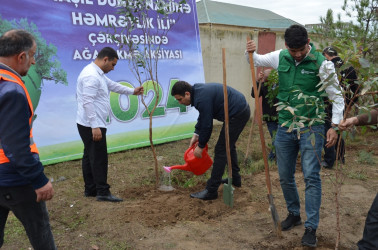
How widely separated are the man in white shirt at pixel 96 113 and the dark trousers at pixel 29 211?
1749mm

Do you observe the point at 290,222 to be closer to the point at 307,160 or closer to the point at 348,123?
the point at 307,160

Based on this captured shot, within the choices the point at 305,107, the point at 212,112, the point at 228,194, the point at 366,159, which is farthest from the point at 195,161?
the point at 366,159

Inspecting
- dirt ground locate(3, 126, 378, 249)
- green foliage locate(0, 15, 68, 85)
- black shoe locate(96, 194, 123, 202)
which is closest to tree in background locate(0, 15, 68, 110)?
green foliage locate(0, 15, 68, 85)

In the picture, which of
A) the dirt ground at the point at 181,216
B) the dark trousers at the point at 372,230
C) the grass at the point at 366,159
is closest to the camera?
the dark trousers at the point at 372,230

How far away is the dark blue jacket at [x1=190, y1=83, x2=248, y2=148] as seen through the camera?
3811 millimetres

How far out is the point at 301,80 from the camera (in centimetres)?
293

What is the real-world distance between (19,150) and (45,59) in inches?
156

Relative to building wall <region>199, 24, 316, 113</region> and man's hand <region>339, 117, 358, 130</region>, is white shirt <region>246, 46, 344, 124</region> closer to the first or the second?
man's hand <region>339, 117, 358, 130</region>

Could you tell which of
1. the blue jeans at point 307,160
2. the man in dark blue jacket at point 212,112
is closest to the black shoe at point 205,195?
the man in dark blue jacket at point 212,112

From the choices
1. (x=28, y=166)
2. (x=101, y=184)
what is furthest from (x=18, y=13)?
(x=28, y=166)

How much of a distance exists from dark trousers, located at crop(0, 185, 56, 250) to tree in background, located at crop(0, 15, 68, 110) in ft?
11.5

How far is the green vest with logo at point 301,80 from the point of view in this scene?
2.88 m

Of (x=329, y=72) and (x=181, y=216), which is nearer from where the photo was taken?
(x=329, y=72)

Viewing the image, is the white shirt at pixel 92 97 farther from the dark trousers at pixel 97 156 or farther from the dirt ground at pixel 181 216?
the dirt ground at pixel 181 216
